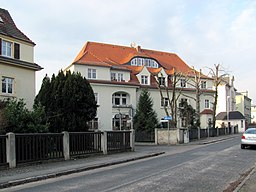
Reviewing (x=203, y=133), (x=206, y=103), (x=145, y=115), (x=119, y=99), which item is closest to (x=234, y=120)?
(x=206, y=103)

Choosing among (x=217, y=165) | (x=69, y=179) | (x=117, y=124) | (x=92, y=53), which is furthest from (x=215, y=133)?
(x=69, y=179)

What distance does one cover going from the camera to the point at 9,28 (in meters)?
30.3

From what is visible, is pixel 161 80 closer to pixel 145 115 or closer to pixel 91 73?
pixel 145 115

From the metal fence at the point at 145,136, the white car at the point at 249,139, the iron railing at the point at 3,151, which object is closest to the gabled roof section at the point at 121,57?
the metal fence at the point at 145,136

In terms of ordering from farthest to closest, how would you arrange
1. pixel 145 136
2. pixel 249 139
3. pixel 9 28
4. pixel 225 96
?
pixel 225 96
pixel 145 136
pixel 9 28
pixel 249 139

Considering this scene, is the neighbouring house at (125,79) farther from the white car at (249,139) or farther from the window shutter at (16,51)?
the white car at (249,139)

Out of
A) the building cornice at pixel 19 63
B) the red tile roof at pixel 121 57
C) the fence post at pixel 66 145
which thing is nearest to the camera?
the fence post at pixel 66 145

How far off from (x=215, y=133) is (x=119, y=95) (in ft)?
49.4

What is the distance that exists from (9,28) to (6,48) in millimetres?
2574

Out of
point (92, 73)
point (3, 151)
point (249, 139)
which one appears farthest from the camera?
point (92, 73)

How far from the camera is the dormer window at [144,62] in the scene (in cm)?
5628

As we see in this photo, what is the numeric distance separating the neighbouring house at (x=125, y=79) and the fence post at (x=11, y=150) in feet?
101

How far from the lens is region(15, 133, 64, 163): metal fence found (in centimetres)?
1453

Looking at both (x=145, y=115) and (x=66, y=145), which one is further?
(x=145, y=115)
